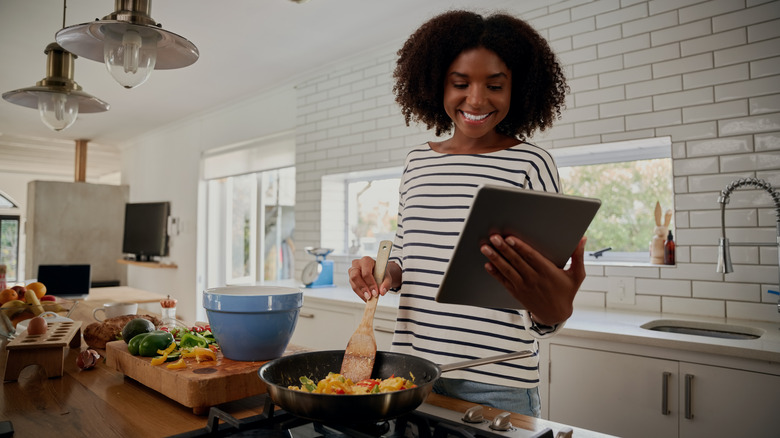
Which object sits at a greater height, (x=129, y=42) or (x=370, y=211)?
(x=129, y=42)

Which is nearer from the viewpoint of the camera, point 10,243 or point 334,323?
point 334,323

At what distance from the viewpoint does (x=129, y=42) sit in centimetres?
149

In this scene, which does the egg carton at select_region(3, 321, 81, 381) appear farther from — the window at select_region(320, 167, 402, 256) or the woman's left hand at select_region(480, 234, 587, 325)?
the window at select_region(320, 167, 402, 256)

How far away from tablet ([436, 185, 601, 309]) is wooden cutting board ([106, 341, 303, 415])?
0.44 meters

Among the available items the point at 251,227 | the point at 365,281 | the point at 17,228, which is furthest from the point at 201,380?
the point at 17,228

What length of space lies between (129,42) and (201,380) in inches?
43.2

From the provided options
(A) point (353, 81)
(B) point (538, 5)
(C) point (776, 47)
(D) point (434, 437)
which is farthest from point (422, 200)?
(A) point (353, 81)

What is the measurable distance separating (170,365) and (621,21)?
2426 mm

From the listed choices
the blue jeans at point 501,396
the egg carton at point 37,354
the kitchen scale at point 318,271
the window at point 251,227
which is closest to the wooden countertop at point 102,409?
the egg carton at point 37,354

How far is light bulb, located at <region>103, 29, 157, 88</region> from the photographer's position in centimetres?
149

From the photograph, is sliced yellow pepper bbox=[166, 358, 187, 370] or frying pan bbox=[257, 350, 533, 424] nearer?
frying pan bbox=[257, 350, 533, 424]

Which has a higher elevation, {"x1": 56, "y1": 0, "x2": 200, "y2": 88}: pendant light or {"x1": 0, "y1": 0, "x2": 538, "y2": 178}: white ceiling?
{"x1": 0, "y1": 0, "x2": 538, "y2": 178}: white ceiling

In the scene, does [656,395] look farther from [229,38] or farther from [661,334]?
[229,38]

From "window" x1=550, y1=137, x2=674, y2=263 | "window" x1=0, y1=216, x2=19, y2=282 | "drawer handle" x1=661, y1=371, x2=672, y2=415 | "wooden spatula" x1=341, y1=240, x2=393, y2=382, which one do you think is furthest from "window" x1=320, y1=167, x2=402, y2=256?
"window" x1=0, y1=216, x2=19, y2=282
